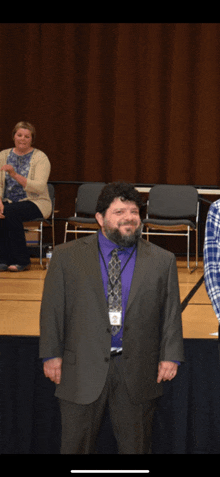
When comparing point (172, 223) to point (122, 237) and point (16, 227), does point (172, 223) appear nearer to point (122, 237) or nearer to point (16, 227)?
point (16, 227)

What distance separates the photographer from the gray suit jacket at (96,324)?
2.17 metres

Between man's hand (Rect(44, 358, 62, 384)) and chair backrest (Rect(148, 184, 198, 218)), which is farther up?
chair backrest (Rect(148, 184, 198, 218))

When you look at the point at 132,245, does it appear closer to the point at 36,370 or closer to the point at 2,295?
the point at 36,370

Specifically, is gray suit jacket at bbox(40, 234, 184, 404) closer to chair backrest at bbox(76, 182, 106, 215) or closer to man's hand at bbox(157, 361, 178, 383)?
man's hand at bbox(157, 361, 178, 383)

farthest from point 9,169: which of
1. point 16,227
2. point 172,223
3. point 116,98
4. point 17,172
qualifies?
point 116,98

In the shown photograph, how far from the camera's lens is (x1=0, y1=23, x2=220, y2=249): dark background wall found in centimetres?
730

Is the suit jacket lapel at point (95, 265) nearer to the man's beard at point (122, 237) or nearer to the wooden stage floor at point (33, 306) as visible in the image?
the man's beard at point (122, 237)

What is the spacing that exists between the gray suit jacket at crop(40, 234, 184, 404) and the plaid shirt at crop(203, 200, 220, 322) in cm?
19

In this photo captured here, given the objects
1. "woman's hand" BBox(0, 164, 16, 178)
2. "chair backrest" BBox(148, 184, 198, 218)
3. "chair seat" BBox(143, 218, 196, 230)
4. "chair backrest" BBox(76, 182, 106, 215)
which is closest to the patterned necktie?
"woman's hand" BBox(0, 164, 16, 178)

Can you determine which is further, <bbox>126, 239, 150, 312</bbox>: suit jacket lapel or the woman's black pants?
the woman's black pants

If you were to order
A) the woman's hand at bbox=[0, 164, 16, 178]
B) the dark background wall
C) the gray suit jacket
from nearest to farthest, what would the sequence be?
the gray suit jacket < the woman's hand at bbox=[0, 164, 16, 178] < the dark background wall

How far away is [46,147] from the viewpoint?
25.4 ft
